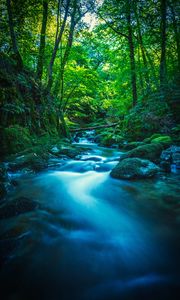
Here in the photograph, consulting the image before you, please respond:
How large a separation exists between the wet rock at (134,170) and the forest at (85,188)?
3 cm

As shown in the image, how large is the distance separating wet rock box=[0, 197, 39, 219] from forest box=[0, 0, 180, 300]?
0.02 metres

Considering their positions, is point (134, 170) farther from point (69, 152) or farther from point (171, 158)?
point (69, 152)

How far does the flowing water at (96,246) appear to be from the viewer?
1.54 meters

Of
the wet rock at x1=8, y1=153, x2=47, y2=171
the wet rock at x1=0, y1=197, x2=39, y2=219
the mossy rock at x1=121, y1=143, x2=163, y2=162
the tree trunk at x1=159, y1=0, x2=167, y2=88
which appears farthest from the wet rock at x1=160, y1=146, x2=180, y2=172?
the tree trunk at x1=159, y1=0, x2=167, y2=88

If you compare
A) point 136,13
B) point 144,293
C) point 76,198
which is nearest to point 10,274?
point 144,293

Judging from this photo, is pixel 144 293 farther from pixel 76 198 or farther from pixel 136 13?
pixel 136 13

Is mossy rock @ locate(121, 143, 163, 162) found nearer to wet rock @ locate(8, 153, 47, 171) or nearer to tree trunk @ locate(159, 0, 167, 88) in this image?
wet rock @ locate(8, 153, 47, 171)

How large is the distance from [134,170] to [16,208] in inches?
112

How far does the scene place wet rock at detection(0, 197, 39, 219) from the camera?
2.59 meters

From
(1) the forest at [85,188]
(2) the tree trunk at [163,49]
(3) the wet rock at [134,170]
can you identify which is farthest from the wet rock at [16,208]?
(2) the tree trunk at [163,49]

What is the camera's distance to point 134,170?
14.9ft

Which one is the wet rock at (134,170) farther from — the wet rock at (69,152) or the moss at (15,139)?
the moss at (15,139)

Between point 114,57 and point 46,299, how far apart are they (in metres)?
14.0

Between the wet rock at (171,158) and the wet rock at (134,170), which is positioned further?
the wet rock at (171,158)
